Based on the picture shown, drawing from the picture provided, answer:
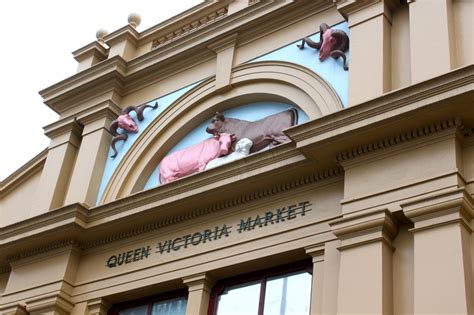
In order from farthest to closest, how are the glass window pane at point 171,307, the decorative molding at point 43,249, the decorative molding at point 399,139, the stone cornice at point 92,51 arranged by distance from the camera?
the stone cornice at point 92,51 < the decorative molding at point 43,249 < the glass window pane at point 171,307 < the decorative molding at point 399,139

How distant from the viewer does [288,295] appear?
1184cm

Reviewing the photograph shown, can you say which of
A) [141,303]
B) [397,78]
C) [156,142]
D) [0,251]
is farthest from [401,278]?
[0,251]

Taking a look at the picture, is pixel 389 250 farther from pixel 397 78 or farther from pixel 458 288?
A: pixel 397 78

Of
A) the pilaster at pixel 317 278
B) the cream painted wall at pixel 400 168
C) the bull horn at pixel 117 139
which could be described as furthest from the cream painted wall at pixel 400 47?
the bull horn at pixel 117 139

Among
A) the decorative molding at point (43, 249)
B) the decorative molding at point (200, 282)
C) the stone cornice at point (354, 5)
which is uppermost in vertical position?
the stone cornice at point (354, 5)

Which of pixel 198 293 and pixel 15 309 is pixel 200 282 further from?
pixel 15 309

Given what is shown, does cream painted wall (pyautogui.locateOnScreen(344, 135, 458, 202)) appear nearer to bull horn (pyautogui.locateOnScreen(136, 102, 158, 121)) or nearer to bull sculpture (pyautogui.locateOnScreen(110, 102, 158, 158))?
bull horn (pyautogui.locateOnScreen(136, 102, 158, 121))

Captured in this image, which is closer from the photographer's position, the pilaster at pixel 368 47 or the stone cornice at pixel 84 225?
the pilaster at pixel 368 47

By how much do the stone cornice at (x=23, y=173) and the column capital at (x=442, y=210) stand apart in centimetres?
918

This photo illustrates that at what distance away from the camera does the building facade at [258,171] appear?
10.6m

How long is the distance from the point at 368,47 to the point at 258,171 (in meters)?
2.50

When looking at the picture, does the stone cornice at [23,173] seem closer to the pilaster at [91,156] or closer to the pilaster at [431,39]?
the pilaster at [91,156]

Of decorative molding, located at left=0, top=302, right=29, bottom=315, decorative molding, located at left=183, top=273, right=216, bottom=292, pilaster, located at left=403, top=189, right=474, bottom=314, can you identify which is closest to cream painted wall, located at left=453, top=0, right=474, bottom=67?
pilaster, located at left=403, top=189, right=474, bottom=314

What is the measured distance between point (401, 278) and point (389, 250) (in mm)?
410
